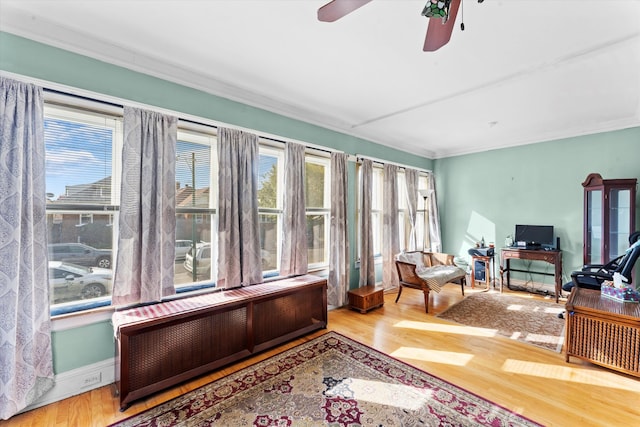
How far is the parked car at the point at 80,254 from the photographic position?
2.22 meters

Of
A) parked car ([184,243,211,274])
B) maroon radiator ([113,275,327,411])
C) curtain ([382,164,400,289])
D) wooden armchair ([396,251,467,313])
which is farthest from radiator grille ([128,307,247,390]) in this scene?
curtain ([382,164,400,289])

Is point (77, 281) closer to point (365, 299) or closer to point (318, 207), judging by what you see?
point (318, 207)

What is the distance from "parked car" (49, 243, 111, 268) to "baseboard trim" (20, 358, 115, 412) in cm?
81

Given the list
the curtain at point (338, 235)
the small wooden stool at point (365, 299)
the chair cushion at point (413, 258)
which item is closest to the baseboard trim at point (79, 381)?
the curtain at point (338, 235)

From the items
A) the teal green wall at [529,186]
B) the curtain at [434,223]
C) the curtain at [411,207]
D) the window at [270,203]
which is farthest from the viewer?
the curtain at [434,223]

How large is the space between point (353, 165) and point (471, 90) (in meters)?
1.87

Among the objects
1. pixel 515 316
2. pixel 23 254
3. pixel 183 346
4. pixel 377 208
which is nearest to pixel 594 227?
pixel 515 316

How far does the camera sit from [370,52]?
2486 mm

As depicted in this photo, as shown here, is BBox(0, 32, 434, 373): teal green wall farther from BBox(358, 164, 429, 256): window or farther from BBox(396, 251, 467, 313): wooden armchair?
BBox(396, 251, 467, 313): wooden armchair

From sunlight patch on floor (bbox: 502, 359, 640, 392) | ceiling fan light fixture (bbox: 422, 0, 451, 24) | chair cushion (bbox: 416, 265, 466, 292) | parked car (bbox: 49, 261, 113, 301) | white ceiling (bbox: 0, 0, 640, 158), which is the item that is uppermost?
white ceiling (bbox: 0, 0, 640, 158)

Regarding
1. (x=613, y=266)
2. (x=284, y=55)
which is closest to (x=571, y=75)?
(x=613, y=266)

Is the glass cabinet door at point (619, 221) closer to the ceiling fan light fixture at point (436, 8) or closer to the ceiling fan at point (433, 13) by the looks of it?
the ceiling fan at point (433, 13)

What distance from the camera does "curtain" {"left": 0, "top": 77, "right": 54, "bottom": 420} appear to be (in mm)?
1915

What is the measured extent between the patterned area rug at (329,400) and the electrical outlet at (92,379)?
0.61 m
